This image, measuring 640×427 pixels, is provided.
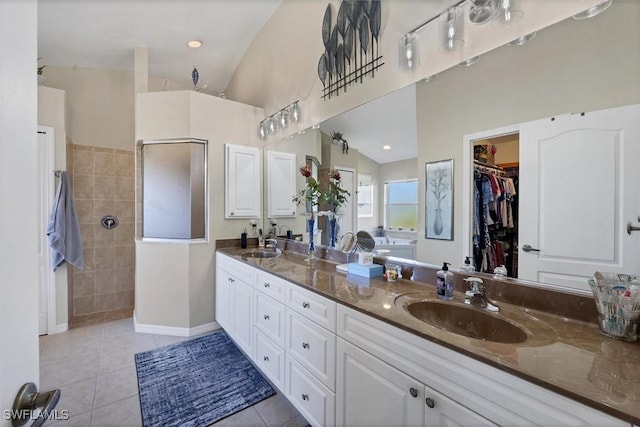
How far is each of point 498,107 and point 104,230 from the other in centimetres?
418

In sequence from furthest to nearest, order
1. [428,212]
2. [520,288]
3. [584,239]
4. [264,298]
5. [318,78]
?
[318,78] → [264,298] → [428,212] → [520,288] → [584,239]

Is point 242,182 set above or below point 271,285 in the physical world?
above

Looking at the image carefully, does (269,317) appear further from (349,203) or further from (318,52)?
(318,52)

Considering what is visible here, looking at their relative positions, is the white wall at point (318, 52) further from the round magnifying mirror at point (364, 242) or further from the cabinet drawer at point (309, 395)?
the cabinet drawer at point (309, 395)

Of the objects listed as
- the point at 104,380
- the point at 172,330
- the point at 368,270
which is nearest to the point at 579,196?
the point at 368,270

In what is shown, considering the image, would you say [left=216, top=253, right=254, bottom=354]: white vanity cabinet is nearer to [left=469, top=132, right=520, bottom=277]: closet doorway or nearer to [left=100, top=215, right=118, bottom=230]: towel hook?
[left=100, top=215, right=118, bottom=230]: towel hook

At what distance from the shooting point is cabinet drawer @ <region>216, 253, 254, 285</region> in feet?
7.80

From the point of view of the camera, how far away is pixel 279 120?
3.00 m

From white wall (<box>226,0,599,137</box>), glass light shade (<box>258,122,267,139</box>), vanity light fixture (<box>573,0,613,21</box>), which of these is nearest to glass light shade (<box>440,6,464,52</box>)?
white wall (<box>226,0,599,137</box>)

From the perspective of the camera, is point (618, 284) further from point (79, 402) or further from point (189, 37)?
point (189, 37)

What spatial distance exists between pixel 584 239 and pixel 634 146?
374mm

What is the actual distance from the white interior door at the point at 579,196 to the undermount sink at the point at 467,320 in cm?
29

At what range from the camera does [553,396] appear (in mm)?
740

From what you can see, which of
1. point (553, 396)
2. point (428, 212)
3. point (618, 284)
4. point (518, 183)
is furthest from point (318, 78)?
point (553, 396)
